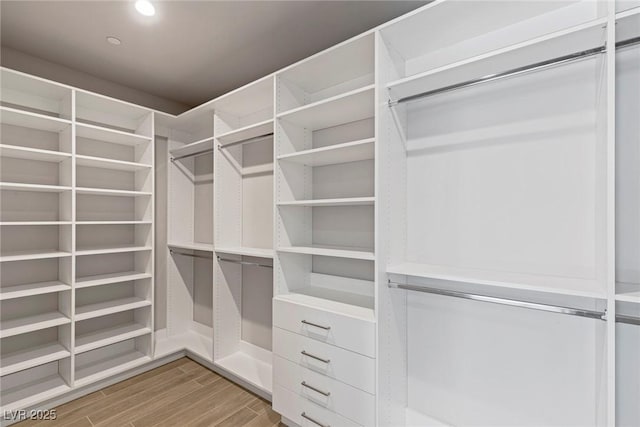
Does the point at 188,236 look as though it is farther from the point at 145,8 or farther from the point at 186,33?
the point at 145,8

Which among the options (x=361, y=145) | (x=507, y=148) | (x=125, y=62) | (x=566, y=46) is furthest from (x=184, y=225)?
(x=566, y=46)

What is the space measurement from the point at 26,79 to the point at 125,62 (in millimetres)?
739

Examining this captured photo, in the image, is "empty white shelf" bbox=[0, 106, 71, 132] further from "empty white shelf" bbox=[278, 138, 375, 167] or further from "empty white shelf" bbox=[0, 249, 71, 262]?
"empty white shelf" bbox=[278, 138, 375, 167]

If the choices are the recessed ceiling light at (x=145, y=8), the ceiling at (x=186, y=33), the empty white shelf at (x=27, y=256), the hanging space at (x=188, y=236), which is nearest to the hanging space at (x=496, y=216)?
the ceiling at (x=186, y=33)

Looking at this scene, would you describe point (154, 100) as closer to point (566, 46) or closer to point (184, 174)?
point (184, 174)

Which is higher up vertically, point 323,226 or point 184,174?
point 184,174

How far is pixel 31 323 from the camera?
2322 mm

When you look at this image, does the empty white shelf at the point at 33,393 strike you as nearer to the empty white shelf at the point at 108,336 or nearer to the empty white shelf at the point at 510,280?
the empty white shelf at the point at 108,336

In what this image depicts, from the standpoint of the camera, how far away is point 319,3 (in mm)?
1985

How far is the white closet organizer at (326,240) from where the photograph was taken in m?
1.76

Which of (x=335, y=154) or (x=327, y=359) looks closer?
(x=327, y=359)

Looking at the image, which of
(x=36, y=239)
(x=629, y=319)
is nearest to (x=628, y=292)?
(x=629, y=319)

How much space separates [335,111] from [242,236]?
1577 millimetres

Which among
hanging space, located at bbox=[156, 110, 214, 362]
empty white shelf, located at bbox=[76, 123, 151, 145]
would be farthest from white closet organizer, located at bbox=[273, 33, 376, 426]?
empty white shelf, located at bbox=[76, 123, 151, 145]
